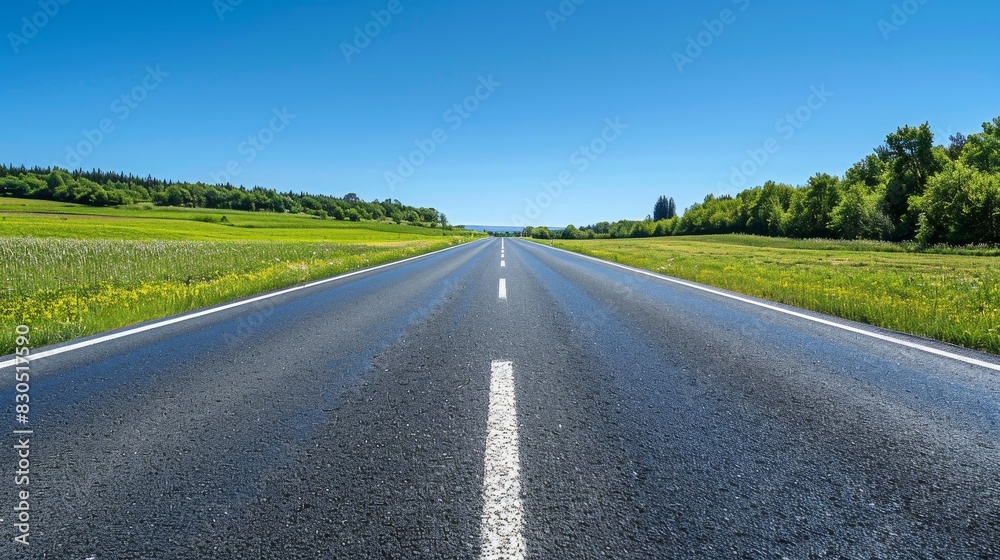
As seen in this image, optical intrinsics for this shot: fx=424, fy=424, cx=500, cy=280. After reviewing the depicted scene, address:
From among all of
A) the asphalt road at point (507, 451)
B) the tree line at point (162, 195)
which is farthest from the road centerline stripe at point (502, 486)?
the tree line at point (162, 195)

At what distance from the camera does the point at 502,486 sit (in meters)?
1.91

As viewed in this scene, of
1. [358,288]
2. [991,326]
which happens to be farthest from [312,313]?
[991,326]

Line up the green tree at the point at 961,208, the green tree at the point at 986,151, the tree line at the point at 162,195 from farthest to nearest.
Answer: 1. the tree line at the point at 162,195
2. the green tree at the point at 986,151
3. the green tree at the point at 961,208

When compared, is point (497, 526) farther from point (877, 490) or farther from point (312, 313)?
point (312, 313)

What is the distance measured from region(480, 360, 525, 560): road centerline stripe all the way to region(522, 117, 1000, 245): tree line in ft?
179

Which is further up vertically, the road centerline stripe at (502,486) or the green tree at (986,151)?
the green tree at (986,151)

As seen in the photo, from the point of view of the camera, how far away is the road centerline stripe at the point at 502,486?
1.54 meters

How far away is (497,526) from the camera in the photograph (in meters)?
1.64

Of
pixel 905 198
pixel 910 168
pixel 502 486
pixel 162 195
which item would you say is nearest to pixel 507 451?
pixel 502 486

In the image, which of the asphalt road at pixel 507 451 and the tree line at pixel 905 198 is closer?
the asphalt road at pixel 507 451

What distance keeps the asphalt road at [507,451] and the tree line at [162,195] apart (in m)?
127

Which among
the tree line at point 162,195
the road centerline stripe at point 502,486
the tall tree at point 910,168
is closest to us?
the road centerline stripe at point 502,486

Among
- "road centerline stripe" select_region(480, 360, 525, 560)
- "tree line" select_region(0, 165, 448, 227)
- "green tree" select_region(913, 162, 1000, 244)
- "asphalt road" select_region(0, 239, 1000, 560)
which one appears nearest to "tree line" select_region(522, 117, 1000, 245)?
"green tree" select_region(913, 162, 1000, 244)

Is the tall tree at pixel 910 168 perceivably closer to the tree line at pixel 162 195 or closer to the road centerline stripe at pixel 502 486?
the road centerline stripe at pixel 502 486
